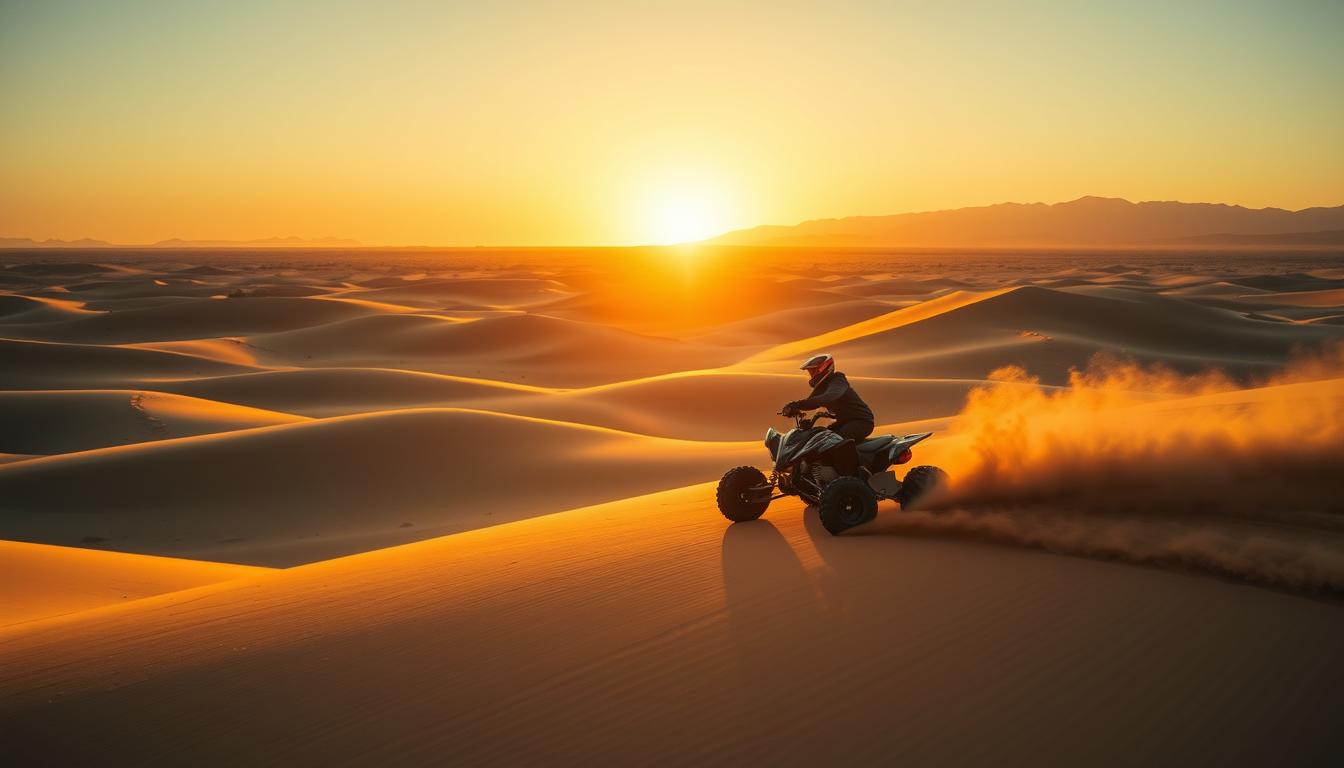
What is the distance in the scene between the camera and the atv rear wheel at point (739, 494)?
7.11m

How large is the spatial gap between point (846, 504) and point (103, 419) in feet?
62.5

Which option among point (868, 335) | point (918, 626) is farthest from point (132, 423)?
point (868, 335)

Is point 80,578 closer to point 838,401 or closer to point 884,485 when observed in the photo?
point 838,401

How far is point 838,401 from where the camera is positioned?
265 inches

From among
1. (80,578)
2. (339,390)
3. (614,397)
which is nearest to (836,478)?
(80,578)

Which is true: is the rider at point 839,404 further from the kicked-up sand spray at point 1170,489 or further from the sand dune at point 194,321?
the sand dune at point 194,321

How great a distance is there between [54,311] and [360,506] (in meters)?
47.3

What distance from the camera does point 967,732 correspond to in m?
3.63

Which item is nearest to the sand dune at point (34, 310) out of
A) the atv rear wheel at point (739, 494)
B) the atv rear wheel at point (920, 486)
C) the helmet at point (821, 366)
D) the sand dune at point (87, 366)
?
the sand dune at point (87, 366)

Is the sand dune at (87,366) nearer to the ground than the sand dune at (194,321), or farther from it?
nearer to the ground

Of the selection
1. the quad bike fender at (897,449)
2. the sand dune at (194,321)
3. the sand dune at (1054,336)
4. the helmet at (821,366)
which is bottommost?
the sand dune at (1054,336)

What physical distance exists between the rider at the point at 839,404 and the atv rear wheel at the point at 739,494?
2.18 feet

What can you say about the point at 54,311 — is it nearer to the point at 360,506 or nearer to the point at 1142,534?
the point at 360,506

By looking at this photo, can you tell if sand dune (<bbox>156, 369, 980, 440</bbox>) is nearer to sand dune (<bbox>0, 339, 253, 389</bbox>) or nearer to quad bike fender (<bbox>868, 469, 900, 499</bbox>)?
sand dune (<bbox>0, 339, 253, 389</bbox>)
